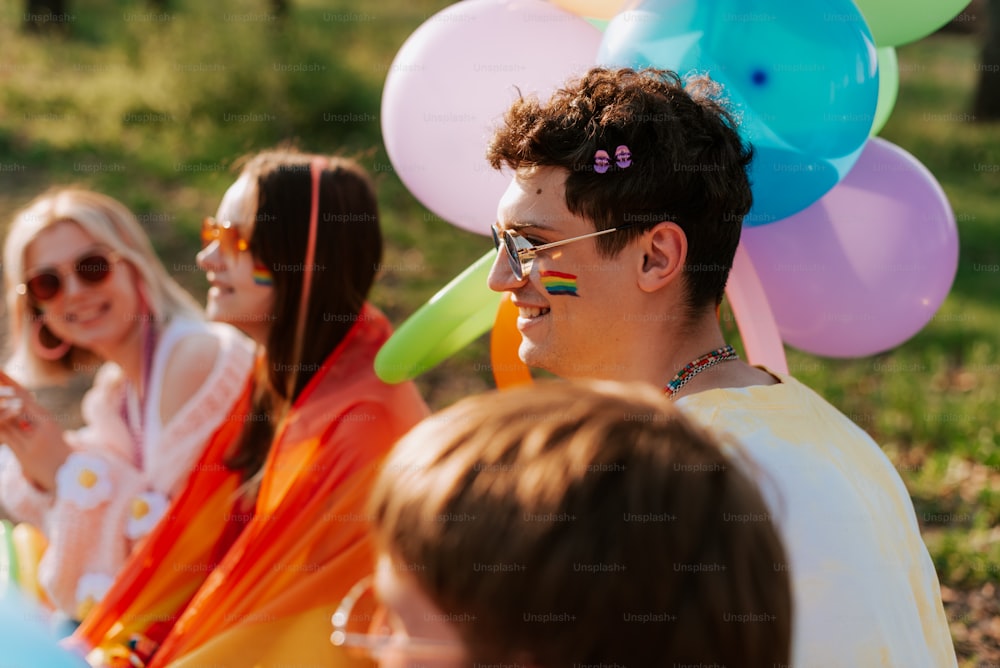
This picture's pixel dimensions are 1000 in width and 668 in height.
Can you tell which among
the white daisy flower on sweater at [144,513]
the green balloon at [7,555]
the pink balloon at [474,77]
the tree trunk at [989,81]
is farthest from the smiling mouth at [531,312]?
the tree trunk at [989,81]

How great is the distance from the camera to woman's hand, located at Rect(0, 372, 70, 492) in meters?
3.08

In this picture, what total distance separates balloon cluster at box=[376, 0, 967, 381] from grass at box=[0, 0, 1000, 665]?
164 centimetres

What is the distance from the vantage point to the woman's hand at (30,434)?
3084 millimetres

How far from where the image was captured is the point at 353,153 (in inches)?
322

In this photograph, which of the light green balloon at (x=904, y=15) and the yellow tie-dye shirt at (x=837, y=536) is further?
the light green balloon at (x=904, y=15)

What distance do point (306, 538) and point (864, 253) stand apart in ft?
4.59

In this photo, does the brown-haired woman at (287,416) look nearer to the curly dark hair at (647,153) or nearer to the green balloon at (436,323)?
the green balloon at (436,323)

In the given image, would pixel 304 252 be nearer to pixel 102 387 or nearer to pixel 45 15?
pixel 102 387

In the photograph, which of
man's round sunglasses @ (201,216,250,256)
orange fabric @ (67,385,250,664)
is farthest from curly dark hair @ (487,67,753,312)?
orange fabric @ (67,385,250,664)

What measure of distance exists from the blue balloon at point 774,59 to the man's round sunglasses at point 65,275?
1863mm

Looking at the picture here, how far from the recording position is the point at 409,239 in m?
7.26

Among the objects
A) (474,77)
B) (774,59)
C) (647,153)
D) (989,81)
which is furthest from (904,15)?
(989,81)

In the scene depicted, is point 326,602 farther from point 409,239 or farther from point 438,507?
point 409,239

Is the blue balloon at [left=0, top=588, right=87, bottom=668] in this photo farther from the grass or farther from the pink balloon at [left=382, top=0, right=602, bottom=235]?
the grass
